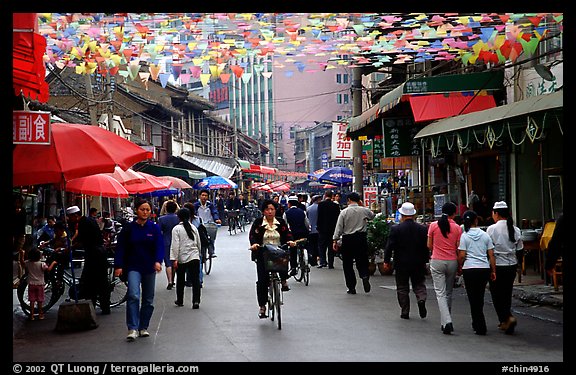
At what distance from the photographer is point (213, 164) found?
55719 millimetres

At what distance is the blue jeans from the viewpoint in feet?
33.2

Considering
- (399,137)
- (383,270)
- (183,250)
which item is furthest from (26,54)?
(399,137)

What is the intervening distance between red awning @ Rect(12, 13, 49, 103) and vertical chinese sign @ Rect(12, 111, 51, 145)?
1.37 feet

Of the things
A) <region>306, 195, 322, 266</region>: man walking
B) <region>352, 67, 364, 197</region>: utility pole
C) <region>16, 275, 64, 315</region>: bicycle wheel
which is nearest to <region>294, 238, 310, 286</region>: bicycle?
<region>306, 195, 322, 266</region>: man walking

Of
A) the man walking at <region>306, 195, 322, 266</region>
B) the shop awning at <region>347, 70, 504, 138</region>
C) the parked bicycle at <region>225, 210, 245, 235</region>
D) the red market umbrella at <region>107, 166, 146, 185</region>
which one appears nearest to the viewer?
the shop awning at <region>347, 70, 504, 138</region>

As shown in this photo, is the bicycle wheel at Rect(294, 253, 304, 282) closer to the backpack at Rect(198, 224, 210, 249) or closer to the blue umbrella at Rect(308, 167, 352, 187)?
the backpack at Rect(198, 224, 210, 249)

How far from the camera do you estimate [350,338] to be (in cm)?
984

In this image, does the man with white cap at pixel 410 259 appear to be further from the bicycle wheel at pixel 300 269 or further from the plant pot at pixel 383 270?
the plant pot at pixel 383 270

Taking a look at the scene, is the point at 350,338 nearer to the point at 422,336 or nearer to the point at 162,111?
the point at 422,336


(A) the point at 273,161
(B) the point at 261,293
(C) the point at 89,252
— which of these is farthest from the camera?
(A) the point at 273,161

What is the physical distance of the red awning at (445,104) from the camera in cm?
1884

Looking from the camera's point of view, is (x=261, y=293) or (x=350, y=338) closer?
(x=350, y=338)
